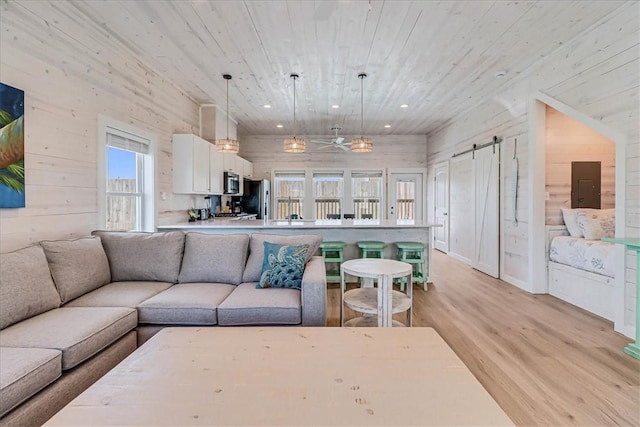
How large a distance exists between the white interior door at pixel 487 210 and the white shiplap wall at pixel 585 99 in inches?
6.7

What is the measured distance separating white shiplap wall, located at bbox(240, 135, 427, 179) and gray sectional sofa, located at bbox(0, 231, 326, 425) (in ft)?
16.9

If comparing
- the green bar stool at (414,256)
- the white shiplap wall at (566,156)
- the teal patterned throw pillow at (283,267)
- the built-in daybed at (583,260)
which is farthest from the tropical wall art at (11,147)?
the white shiplap wall at (566,156)

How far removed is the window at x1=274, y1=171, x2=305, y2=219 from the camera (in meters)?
8.19

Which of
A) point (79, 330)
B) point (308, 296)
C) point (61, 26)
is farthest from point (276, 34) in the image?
point (79, 330)

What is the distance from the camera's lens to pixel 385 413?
109cm

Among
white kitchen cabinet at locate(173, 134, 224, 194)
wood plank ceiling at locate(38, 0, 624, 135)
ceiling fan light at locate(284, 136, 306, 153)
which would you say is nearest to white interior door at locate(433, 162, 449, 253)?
wood plank ceiling at locate(38, 0, 624, 135)

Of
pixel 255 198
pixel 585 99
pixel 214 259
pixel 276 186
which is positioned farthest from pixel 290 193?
pixel 585 99

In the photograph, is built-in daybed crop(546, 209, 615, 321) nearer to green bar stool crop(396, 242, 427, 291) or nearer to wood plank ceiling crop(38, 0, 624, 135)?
green bar stool crop(396, 242, 427, 291)

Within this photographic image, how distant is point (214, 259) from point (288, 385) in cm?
192

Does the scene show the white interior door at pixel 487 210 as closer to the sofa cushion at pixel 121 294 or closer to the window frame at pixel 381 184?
the window frame at pixel 381 184

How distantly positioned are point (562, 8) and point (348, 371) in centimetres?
354

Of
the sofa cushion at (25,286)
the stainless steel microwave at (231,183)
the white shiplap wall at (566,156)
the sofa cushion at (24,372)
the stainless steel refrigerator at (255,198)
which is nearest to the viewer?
the sofa cushion at (24,372)

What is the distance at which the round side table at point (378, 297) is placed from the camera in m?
2.58

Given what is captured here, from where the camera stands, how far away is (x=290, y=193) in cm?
823
